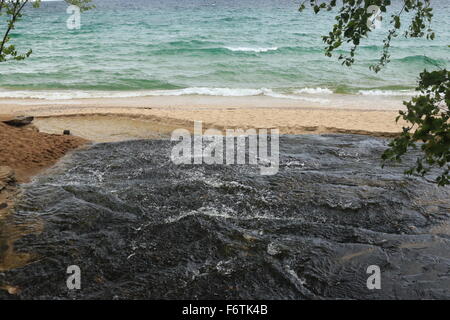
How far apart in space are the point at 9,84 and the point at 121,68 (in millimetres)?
5926

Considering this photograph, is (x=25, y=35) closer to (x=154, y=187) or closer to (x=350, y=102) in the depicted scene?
(x=350, y=102)

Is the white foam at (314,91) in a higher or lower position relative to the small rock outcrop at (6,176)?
higher

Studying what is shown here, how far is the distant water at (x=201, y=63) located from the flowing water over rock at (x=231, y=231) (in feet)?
29.6

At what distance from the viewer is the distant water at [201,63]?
19234 millimetres

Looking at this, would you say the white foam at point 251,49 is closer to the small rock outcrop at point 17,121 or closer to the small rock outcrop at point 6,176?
the small rock outcrop at point 17,121

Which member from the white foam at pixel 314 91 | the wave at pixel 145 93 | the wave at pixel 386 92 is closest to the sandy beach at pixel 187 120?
the wave at pixel 145 93

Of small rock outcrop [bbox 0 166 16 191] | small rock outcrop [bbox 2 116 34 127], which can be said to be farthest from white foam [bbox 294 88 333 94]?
small rock outcrop [bbox 0 166 16 191]

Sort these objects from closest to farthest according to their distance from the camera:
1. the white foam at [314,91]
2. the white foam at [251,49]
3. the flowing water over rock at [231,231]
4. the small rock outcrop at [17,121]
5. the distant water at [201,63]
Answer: the flowing water over rock at [231,231] < the small rock outcrop at [17,121] < the white foam at [314,91] < the distant water at [201,63] < the white foam at [251,49]

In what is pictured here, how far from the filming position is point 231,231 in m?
5.49

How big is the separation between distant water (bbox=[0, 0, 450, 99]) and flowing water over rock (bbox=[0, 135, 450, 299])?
29.6 ft

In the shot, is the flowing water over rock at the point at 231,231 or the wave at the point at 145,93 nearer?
the flowing water over rock at the point at 231,231

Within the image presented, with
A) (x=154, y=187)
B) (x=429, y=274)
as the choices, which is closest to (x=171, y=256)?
(x=154, y=187)

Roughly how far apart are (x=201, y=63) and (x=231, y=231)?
20964mm
